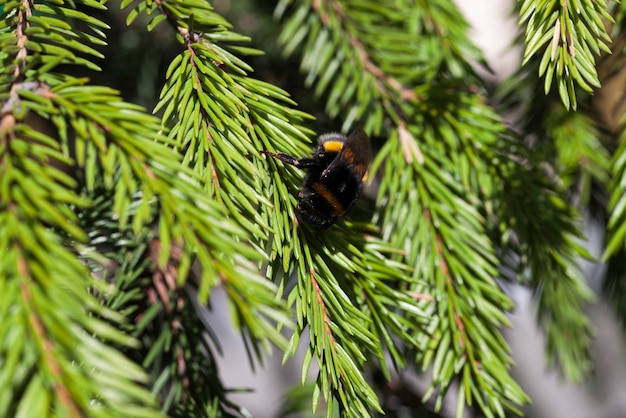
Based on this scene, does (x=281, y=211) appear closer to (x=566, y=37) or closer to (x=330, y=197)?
(x=330, y=197)

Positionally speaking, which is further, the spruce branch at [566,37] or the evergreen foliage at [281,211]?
the spruce branch at [566,37]

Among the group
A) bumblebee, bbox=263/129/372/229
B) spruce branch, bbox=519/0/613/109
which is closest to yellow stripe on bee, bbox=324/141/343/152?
bumblebee, bbox=263/129/372/229

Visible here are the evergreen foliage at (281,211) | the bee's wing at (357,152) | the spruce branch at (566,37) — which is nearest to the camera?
the evergreen foliage at (281,211)

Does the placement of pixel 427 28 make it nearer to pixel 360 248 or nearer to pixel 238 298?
pixel 360 248

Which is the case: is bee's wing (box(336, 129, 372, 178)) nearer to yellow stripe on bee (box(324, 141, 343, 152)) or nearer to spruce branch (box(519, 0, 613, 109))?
yellow stripe on bee (box(324, 141, 343, 152))

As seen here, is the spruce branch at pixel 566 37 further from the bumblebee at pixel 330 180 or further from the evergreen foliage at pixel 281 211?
the bumblebee at pixel 330 180

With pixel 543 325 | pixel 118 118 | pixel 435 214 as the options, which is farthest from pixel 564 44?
pixel 543 325

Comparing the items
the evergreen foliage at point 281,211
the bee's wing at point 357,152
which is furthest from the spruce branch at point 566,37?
the bee's wing at point 357,152
